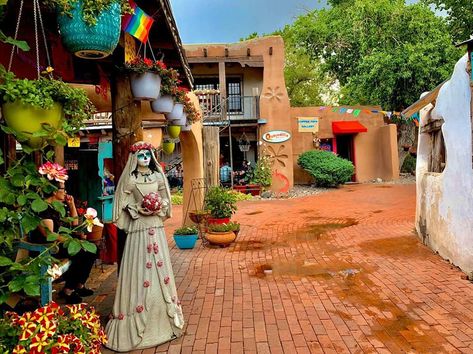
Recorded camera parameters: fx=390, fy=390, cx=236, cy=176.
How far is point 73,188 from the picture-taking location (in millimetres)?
7531

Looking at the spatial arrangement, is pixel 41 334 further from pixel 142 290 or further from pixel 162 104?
pixel 162 104

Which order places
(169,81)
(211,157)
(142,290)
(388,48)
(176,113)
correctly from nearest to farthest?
1. (142,290)
2. (169,81)
3. (176,113)
4. (211,157)
5. (388,48)

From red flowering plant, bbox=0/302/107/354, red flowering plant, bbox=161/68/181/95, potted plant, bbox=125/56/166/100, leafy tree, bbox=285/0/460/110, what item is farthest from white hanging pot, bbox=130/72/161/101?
leafy tree, bbox=285/0/460/110

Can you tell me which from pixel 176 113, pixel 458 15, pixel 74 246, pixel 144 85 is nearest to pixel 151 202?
pixel 144 85

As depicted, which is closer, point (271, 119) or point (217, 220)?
point (217, 220)

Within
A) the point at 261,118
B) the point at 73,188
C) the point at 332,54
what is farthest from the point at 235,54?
the point at 73,188

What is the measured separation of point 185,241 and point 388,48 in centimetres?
1536

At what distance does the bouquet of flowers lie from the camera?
3844mm

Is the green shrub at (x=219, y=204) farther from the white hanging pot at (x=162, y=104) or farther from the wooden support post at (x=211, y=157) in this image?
the white hanging pot at (x=162, y=104)

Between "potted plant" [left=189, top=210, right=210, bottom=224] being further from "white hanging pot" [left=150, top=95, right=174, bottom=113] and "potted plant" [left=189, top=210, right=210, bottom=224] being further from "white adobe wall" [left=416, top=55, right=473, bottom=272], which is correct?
"white adobe wall" [left=416, top=55, right=473, bottom=272]

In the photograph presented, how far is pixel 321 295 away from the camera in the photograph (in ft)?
16.3

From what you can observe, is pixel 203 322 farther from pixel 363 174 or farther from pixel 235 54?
pixel 363 174

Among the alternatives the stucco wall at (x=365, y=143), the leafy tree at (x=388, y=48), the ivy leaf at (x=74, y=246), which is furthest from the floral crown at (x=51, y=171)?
the leafy tree at (x=388, y=48)

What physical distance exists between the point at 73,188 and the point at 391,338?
20.1 ft
